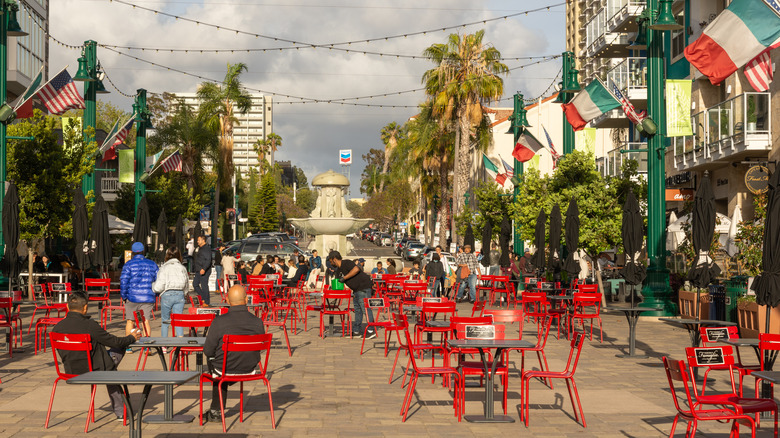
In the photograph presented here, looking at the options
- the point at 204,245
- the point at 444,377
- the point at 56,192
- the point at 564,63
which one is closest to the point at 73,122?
the point at 56,192

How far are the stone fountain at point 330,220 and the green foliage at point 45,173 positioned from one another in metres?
8.16

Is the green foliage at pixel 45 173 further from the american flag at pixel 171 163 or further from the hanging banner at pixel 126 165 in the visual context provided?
the american flag at pixel 171 163

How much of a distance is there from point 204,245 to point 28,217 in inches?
449

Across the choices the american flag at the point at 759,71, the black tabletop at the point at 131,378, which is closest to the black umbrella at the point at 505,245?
the american flag at the point at 759,71

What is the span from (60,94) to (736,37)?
691 inches

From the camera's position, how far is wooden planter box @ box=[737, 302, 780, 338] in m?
15.6

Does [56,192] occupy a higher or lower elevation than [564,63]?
lower

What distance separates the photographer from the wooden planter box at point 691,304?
63.2ft

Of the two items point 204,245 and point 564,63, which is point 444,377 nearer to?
point 204,245

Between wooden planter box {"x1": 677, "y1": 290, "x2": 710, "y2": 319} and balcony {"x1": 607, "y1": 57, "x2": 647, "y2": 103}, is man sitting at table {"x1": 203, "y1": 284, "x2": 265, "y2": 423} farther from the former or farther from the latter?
balcony {"x1": 607, "y1": 57, "x2": 647, "y2": 103}

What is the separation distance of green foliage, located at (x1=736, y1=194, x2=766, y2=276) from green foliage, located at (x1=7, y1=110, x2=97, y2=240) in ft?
69.8

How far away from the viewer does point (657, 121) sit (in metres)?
22.4

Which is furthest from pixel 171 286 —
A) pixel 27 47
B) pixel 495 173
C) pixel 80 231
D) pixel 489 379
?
pixel 27 47

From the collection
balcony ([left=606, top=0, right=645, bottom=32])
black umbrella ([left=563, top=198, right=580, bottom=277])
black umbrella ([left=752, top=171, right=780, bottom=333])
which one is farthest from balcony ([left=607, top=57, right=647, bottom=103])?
black umbrella ([left=752, top=171, right=780, bottom=333])
